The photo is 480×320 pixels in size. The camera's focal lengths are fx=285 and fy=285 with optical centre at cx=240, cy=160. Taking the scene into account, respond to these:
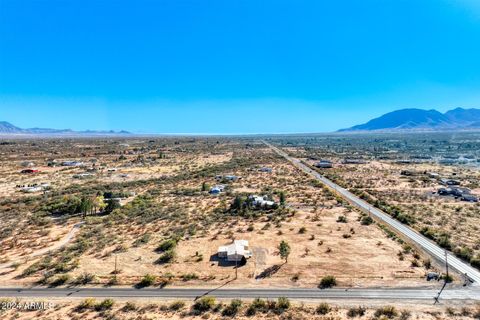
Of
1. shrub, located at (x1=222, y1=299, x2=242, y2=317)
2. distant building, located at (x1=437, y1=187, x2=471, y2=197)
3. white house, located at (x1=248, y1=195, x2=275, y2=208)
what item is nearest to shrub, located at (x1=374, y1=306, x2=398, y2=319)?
shrub, located at (x1=222, y1=299, x2=242, y2=317)

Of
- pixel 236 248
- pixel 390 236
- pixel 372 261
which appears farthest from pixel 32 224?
pixel 390 236

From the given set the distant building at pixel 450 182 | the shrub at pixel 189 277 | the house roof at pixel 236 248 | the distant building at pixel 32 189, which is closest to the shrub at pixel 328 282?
the house roof at pixel 236 248

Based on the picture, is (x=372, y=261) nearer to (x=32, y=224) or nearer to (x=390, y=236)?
(x=390, y=236)

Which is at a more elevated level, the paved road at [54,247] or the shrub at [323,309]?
the paved road at [54,247]

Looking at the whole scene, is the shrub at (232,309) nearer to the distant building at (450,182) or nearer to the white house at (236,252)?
the white house at (236,252)

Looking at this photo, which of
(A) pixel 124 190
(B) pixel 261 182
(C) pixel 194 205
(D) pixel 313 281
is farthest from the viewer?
(B) pixel 261 182

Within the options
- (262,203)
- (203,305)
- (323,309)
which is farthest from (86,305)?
(262,203)

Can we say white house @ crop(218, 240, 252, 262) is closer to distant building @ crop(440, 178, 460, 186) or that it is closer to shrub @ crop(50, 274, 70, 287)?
shrub @ crop(50, 274, 70, 287)
